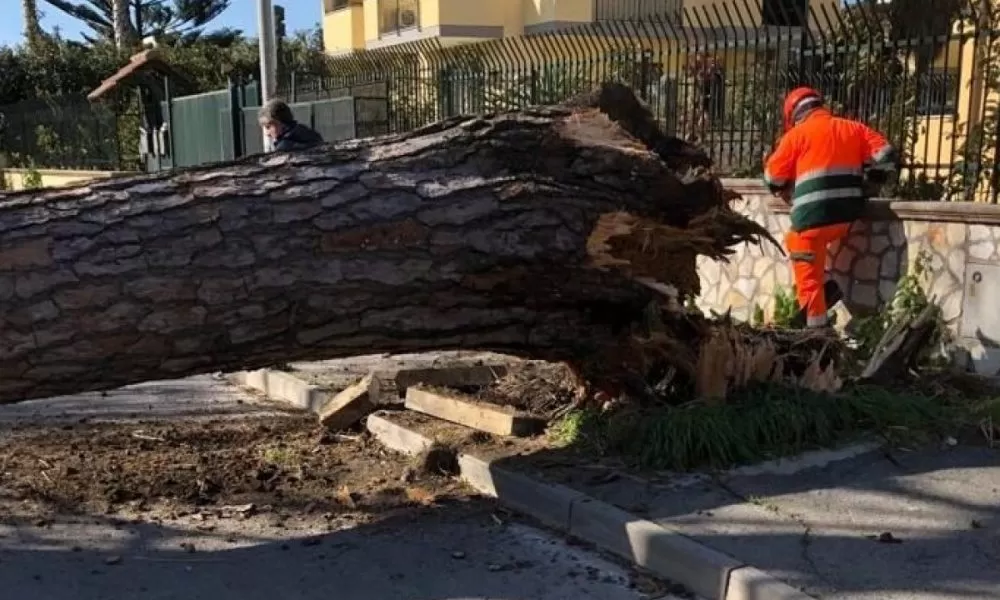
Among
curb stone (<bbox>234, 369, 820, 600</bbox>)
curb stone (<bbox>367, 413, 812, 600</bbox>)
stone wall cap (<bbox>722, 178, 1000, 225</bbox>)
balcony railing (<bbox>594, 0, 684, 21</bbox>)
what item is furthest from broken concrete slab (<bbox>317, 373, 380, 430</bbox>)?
balcony railing (<bbox>594, 0, 684, 21</bbox>)

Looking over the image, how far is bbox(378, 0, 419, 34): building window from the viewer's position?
25.5 m

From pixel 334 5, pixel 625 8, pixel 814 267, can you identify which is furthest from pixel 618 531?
pixel 334 5

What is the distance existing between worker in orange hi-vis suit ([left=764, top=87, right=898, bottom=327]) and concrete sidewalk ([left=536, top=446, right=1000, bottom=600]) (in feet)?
7.15

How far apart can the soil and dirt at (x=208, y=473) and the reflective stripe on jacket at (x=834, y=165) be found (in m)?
3.37

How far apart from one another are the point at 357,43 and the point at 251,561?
26243 millimetres

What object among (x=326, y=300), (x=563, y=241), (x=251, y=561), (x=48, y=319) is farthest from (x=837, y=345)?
(x=48, y=319)

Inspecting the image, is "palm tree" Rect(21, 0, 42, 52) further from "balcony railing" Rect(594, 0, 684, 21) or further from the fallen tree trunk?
the fallen tree trunk

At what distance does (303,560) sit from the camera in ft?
15.2

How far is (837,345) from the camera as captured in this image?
6.12 m

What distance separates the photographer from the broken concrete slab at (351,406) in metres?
6.45

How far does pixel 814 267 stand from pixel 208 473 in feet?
13.9

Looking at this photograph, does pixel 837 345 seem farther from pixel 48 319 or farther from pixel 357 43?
pixel 357 43

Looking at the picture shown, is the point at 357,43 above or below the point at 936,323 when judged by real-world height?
above

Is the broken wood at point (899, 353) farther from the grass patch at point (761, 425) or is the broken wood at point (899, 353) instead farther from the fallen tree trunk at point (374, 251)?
the fallen tree trunk at point (374, 251)
